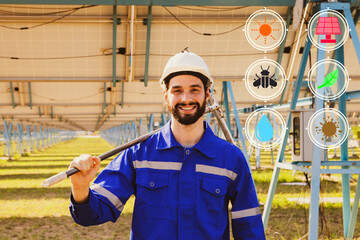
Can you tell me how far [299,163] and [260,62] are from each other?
7.47 ft

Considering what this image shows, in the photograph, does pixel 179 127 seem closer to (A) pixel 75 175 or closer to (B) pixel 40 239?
(A) pixel 75 175

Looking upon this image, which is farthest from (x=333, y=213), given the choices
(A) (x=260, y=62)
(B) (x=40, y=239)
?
(B) (x=40, y=239)

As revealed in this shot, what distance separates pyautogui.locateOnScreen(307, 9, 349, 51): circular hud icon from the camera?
4516mm

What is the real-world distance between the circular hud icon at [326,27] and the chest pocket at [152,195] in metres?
2.80

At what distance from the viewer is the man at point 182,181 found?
2.14m

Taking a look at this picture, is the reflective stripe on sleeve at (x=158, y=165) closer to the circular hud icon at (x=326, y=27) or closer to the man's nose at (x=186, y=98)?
the man's nose at (x=186, y=98)

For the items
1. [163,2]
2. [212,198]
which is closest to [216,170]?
[212,198]

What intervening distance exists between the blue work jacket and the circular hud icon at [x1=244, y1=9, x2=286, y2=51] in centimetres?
401

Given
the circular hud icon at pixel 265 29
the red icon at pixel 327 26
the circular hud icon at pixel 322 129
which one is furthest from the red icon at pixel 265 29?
the circular hud icon at pixel 322 129

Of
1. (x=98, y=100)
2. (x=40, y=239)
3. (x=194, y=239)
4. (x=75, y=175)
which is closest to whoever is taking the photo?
(x=75, y=175)

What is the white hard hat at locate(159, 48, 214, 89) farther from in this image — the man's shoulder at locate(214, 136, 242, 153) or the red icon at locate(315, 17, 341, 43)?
the red icon at locate(315, 17, 341, 43)

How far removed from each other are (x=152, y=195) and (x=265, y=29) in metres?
4.64

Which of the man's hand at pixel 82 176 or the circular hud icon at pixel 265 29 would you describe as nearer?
the man's hand at pixel 82 176

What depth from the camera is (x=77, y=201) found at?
6.67 feet
